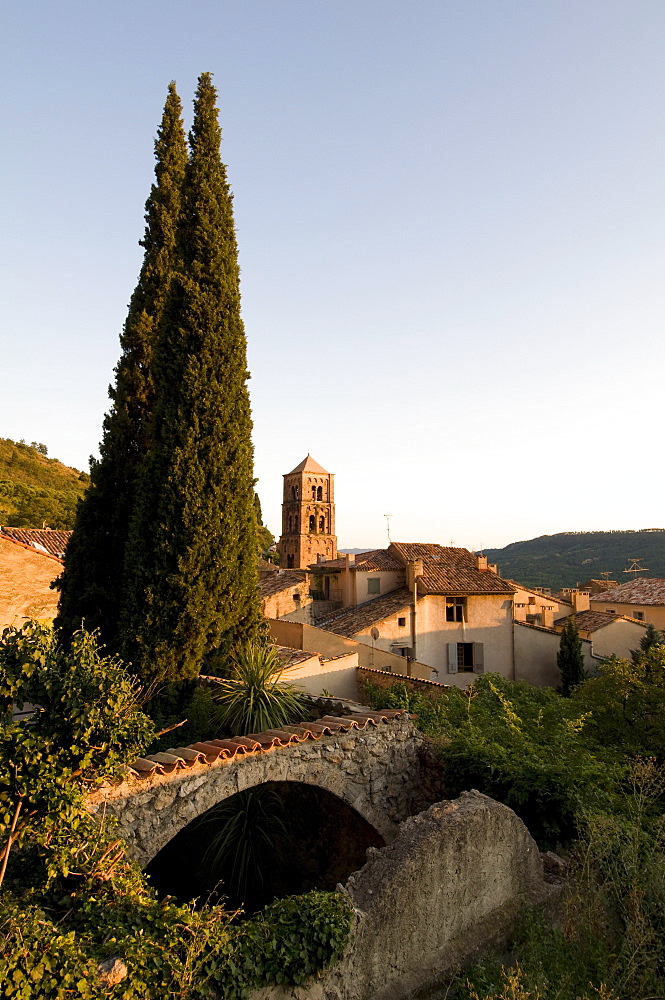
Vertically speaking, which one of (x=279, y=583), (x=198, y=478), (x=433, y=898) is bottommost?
(x=433, y=898)

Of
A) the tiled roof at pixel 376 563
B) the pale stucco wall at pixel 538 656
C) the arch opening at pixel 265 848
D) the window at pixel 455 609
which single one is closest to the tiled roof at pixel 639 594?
the pale stucco wall at pixel 538 656

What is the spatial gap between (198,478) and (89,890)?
6854mm

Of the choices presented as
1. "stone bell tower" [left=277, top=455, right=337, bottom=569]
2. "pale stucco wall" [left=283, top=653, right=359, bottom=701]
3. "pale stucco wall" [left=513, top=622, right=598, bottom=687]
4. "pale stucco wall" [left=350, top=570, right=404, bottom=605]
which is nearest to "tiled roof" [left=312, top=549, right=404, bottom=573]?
"pale stucco wall" [left=350, top=570, right=404, bottom=605]

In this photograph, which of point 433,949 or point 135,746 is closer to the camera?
point 135,746

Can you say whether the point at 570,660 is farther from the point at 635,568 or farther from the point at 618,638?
the point at 635,568

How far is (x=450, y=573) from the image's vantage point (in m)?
26.9

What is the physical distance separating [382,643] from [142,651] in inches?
571

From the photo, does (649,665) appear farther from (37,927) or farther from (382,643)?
(37,927)

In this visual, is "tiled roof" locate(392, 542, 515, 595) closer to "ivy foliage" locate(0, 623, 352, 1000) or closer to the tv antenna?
"ivy foliage" locate(0, 623, 352, 1000)

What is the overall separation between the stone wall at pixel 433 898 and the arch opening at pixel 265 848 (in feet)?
6.52

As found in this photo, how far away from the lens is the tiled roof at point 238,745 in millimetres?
6418

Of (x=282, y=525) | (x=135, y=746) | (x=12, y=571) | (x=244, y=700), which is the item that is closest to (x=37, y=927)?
(x=135, y=746)

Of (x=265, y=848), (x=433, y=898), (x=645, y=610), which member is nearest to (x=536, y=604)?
(x=645, y=610)

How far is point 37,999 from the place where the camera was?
13.1 feet
